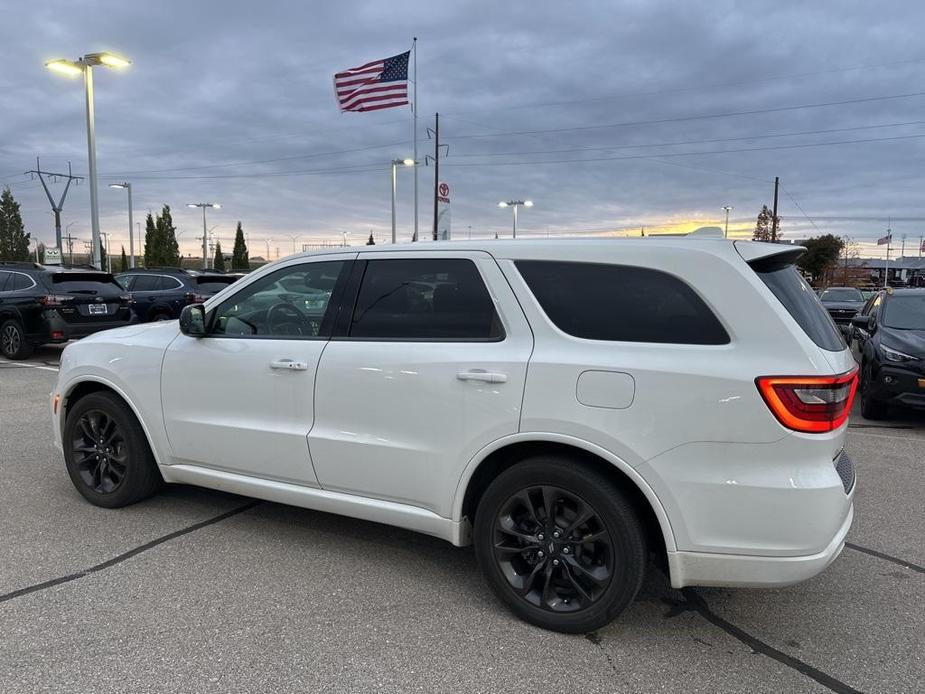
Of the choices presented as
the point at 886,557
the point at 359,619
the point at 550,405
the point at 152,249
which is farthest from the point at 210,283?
the point at 152,249

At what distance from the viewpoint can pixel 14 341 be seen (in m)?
11.5

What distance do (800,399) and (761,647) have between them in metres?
1.17

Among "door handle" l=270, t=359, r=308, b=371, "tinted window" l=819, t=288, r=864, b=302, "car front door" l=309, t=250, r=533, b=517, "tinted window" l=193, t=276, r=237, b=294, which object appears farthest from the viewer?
"tinted window" l=819, t=288, r=864, b=302

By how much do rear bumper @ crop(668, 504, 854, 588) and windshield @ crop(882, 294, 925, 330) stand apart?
635 cm

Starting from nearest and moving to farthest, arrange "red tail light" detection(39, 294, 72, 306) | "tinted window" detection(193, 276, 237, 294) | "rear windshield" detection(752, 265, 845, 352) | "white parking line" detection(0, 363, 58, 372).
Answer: "rear windshield" detection(752, 265, 845, 352), "white parking line" detection(0, 363, 58, 372), "red tail light" detection(39, 294, 72, 306), "tinted window" detection(193, 276, 237, 294)

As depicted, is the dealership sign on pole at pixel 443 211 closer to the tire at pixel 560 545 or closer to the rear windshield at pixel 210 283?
the rear windshield at pixel 210 283

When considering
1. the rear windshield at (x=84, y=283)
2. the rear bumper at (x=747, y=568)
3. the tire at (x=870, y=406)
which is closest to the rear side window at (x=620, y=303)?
the rear bumper at (x=747, y=568)

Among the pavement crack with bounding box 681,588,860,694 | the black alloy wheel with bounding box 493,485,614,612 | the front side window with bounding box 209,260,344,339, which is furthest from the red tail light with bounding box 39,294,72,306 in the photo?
the pavement crack with bounding box 681,588,860,694

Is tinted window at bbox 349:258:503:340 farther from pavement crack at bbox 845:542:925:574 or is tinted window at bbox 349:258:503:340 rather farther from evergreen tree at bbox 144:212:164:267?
evergreen tree at bbox 144:212:164:267

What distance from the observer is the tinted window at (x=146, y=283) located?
15500 millimetres

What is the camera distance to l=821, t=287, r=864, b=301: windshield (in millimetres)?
20225

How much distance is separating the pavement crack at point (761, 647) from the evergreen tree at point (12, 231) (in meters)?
74.6

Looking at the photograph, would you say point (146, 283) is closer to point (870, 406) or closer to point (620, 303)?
point (870, 406)

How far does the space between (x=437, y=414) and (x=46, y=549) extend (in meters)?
2.48
